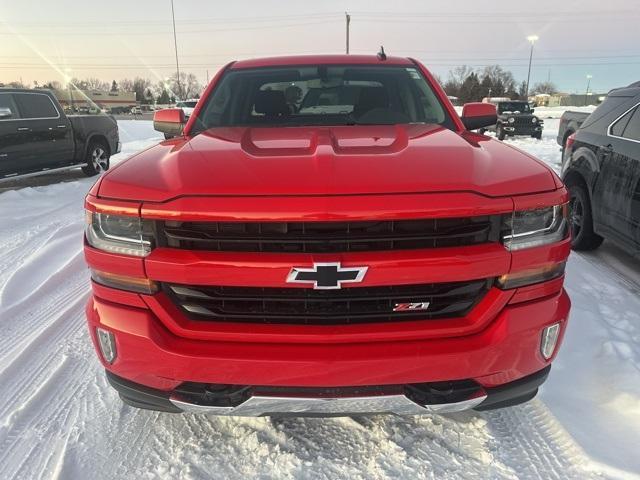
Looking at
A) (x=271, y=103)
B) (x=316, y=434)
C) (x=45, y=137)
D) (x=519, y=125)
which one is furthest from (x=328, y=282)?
(x=519, y=125)

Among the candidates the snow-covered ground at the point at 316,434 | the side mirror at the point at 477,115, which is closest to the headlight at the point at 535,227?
the snow-covered ground at the point at 316,434

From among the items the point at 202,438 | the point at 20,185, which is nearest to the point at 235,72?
the point at 202,438

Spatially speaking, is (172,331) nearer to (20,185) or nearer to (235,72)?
(235,72)

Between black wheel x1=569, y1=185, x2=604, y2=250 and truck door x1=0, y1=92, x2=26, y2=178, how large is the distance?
9166 mm

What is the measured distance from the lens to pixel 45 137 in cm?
977

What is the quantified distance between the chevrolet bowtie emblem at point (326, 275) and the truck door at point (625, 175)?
3.37 m

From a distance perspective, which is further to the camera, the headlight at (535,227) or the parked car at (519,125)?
the parked car at (519,125)

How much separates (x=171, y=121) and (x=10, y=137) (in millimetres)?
7344

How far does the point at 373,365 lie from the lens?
1756mm

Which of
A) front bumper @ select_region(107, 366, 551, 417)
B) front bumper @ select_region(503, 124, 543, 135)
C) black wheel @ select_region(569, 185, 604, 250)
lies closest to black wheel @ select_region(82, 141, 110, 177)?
black wheel @ select_region(569, 185, 604, 250)

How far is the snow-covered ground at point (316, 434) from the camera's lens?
6.88ft

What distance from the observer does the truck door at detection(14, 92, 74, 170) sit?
949cm

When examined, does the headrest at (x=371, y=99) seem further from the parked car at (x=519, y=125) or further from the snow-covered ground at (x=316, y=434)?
the parked car at (x=519, y=125)

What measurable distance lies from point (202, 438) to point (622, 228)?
3852mm
